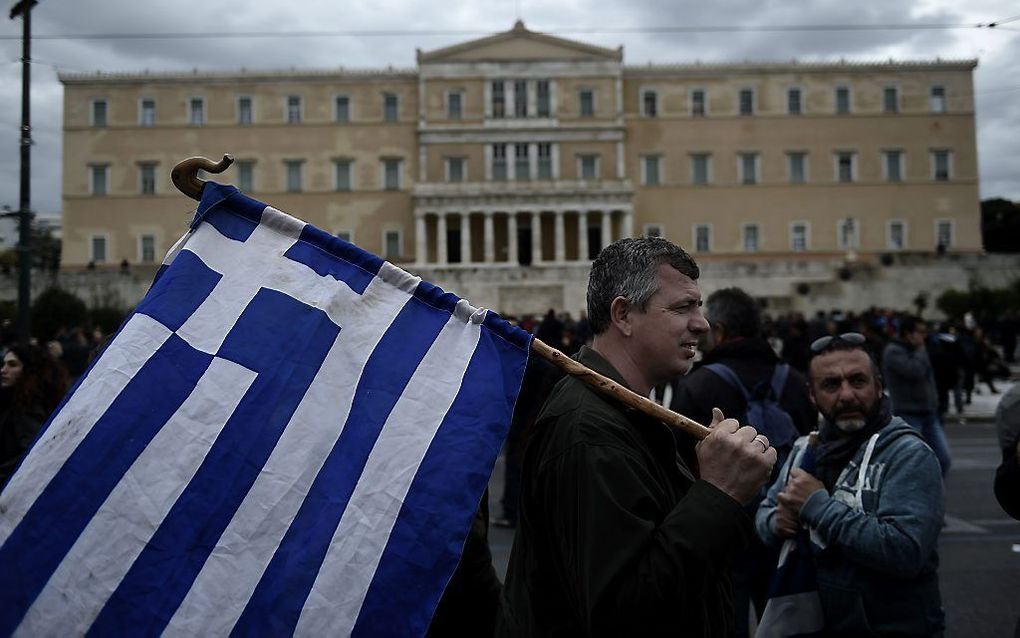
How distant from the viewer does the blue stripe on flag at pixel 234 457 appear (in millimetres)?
1584

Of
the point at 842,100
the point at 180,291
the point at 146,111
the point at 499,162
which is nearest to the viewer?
the point at 180,291

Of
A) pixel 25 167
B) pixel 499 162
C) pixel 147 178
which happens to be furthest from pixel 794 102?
pixel 25 167

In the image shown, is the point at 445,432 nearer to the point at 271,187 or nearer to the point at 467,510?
the point at 467,510

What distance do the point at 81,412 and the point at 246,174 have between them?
46.3m

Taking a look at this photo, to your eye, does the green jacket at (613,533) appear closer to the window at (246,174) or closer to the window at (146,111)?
the window at (246,174)

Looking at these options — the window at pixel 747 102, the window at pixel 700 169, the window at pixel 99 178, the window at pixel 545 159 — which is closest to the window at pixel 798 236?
the window at pixel 700 169

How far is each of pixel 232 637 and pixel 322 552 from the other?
21 centimetres

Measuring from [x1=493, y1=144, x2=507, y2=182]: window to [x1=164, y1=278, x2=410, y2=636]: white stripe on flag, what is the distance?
4272 centimetres

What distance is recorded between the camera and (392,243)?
44.6 m

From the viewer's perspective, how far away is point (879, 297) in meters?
34.6

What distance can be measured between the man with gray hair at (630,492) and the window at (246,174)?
149ft

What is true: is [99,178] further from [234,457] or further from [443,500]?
[443,500]

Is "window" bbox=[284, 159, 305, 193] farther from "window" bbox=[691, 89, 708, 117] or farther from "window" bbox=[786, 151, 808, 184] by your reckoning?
"window" bbox=[786, 151, 808, 184]

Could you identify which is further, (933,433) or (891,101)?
(891,101)
